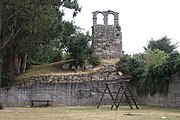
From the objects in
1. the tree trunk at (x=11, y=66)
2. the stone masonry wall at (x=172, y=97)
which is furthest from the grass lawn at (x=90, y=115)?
the tree trunk at (x=11, y=66)

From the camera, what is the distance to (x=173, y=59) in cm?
2480

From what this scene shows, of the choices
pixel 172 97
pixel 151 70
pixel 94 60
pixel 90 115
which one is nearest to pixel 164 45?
pixel 94 60

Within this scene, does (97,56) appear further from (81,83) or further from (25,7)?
(25,7)

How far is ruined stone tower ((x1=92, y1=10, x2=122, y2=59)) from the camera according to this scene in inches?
1416

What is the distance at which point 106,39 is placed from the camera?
3616 centimetres

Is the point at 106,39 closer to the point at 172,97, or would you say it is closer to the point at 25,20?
the point at 172,97

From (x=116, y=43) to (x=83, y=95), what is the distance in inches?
334

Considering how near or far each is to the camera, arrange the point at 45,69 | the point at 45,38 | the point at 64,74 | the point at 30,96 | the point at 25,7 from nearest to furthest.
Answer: the point at 25,7, the point at 45,38, the point at 30,96, the point at 64,74, the point at 45,69

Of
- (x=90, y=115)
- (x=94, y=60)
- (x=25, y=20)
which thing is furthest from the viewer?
(x=94, y=60)

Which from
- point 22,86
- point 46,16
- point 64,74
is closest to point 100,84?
point 64,74

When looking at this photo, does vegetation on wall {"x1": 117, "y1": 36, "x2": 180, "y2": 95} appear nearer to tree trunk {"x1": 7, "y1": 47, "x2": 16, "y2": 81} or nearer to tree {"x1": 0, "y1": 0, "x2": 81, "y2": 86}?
tree {"x1": 0, "y1": 0, "x2": 81, "y2": 86}

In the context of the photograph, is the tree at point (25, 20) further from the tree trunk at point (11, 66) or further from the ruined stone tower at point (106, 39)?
the ruined stone tower at point (106, 39)

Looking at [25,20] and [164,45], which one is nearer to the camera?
[25,20]

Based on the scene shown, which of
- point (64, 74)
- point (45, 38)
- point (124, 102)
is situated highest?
point (45, 38)
